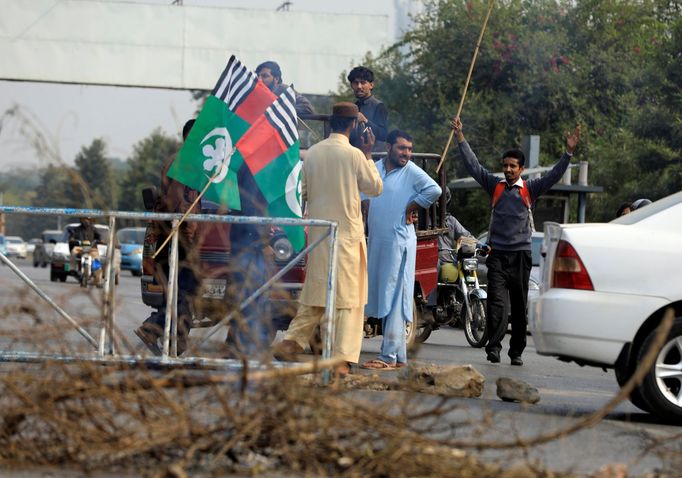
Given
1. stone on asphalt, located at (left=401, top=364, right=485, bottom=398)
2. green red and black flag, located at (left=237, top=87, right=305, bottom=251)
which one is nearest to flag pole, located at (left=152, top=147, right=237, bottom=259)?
green red and black flag, located at (left=237, top=87, right=305, bottom=251)

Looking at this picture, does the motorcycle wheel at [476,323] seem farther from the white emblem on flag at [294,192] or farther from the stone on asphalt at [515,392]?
the stone on asphalt at [515,392]

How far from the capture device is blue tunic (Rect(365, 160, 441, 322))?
11.6 m

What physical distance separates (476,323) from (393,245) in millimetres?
4044

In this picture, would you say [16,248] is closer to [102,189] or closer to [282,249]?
[282,249]

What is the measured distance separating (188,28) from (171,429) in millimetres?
30197

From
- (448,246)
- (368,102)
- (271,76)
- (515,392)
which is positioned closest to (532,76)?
(448,246)

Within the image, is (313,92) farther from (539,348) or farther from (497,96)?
(539,348)

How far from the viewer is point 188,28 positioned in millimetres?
35062

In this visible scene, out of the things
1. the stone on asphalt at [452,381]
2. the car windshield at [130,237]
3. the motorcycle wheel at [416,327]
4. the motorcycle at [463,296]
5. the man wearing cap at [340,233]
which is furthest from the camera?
the car windshield at [130,237]

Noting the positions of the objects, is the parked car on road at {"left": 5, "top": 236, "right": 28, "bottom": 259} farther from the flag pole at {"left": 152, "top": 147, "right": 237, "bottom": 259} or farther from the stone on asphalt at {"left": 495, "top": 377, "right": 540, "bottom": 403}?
the stone on asphalt at {"left": 495, "top": 377, "right": 540, "bottom": 403}

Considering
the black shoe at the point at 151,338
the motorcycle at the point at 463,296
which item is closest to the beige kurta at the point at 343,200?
the black shoe at the point at 151,338

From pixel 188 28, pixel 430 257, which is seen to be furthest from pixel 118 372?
pixel 188 28

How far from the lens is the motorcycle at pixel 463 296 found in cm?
1549

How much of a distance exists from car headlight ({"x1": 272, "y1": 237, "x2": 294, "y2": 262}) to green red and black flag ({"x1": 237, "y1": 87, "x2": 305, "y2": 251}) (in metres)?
1.98
